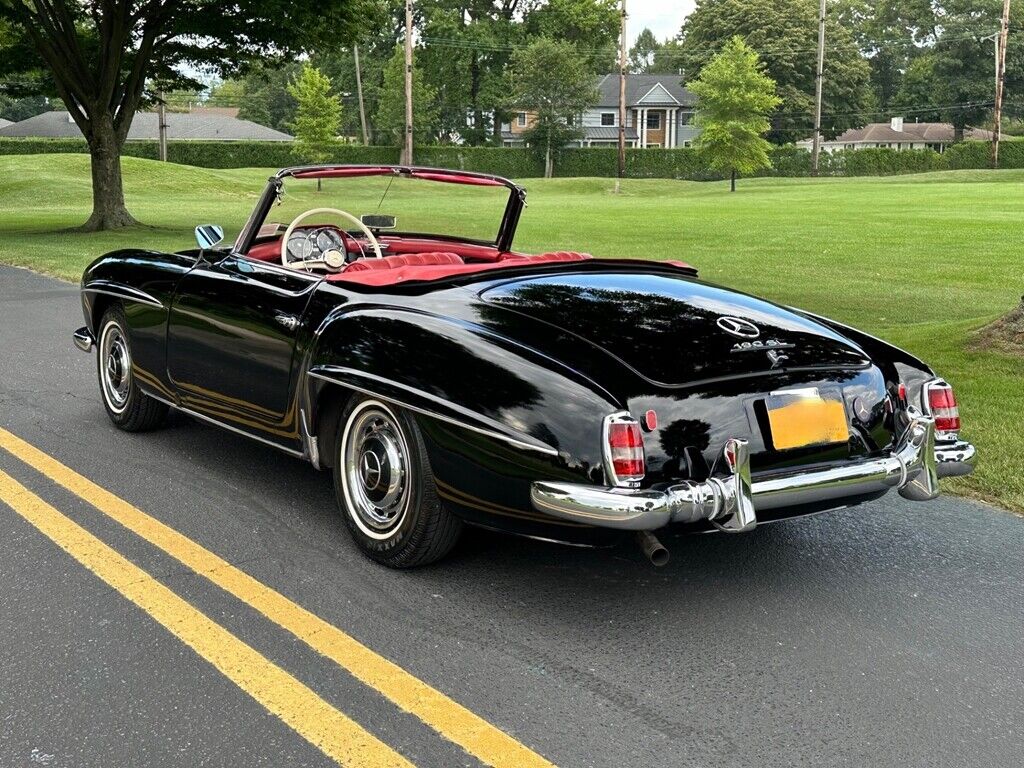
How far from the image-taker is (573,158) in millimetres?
70812

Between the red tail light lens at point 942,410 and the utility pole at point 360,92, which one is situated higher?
the utility pole at point 360,92

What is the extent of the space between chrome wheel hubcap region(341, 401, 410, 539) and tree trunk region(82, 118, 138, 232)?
70.4 feet

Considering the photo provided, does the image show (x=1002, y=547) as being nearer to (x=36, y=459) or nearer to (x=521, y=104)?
(x=36, y=459)

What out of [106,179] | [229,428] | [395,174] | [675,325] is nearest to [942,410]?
[675,325]

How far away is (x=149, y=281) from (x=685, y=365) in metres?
2.97

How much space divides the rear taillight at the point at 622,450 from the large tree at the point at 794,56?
80554 mm

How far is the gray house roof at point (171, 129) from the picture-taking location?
7838 cm

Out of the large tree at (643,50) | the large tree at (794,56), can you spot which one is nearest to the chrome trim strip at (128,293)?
the large tree at (794,56)

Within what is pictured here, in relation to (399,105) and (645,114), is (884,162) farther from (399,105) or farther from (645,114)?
(399,105)

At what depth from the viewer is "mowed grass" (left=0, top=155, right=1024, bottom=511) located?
21.2ft

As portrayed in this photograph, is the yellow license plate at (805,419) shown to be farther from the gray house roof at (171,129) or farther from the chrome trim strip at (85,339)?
the gray house roof at (171,129)

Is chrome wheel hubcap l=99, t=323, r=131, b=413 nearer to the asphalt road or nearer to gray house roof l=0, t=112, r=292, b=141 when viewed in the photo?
the asphalt road

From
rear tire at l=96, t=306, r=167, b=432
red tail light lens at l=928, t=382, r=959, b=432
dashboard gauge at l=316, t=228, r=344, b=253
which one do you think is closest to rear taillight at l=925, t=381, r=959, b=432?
red tail light lens at l=928, t=382, r=959, b=432

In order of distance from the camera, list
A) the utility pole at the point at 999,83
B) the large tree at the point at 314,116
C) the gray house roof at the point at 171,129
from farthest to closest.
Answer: the gray house roof at the point at 171,129, the large tree at the point at 314,116, the utility pole at the point at 999,83
